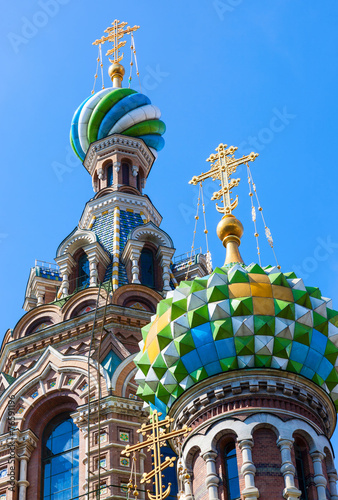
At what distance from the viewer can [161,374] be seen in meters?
22.5

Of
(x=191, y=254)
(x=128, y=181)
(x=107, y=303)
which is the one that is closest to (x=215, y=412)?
(x=107, y=303)

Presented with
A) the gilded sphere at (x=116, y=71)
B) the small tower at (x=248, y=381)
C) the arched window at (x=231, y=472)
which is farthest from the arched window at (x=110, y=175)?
the arched window at (x=231, y=472)

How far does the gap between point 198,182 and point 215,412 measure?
21.4 ft

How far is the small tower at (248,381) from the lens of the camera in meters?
21.1

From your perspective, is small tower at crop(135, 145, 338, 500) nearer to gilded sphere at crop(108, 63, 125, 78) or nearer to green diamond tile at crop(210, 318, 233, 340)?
green diamond tile at crop(210, 318, 233, 340)

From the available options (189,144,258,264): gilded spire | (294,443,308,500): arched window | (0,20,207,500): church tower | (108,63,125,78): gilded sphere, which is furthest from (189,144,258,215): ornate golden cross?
(108,63,125,78): gilded sphere

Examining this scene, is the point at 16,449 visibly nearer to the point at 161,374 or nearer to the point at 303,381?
the point at 161,374

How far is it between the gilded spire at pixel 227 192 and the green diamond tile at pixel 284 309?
7.37ft

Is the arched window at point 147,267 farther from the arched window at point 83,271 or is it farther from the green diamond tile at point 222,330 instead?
the green diamond tile at point 222,330

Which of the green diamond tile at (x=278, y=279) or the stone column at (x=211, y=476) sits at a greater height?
the green diamond tile at (x=278, y=279)

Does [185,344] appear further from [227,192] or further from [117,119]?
[117,119]

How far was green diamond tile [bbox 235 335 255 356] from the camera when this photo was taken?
22.0m

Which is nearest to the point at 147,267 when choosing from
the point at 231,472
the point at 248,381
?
the point at 248,381

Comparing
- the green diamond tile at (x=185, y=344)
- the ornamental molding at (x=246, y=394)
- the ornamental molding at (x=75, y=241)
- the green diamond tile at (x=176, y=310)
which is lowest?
the ornamental molding at (x=246, y=394)
